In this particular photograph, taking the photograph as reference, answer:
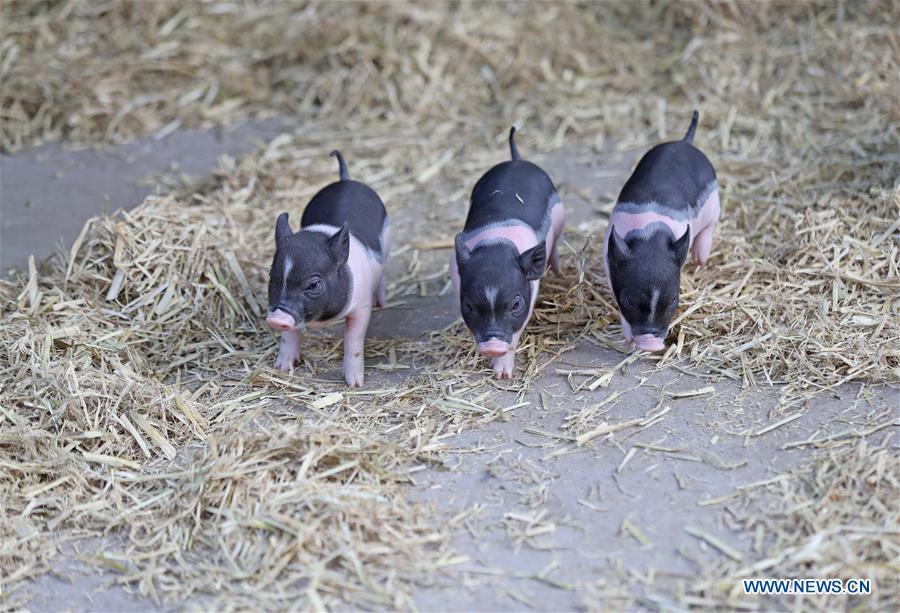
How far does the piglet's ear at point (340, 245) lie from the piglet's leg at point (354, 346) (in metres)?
0.35

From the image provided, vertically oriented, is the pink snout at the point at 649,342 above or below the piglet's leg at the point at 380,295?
above

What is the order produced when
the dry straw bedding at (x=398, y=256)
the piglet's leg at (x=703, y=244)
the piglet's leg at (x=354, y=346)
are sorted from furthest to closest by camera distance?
the piglet's leg at (x=703, y=244) < the piglet's leg at (x=354, y=346) < the dry straw bedding at (x=398, y=256)

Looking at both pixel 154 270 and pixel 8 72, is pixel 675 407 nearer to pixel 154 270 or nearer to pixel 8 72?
pixel 154 270

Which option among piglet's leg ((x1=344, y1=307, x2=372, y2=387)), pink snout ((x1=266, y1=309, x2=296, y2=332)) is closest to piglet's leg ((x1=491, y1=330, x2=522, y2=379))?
piglet's leg ((x1=344, y1=307, x2=372, y2=387))

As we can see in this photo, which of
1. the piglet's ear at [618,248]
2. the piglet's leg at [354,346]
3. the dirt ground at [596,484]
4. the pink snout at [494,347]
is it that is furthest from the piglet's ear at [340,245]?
the piglet's ear at [618,248]

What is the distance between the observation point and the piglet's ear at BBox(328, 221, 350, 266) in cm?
530

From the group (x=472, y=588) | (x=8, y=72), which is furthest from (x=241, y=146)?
(x=472, y=588)

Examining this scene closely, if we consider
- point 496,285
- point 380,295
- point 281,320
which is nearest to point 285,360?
point 281,320

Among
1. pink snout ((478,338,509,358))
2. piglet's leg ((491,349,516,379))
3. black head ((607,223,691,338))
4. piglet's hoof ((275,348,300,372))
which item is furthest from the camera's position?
piglet's hoof ((275,348,300,372))

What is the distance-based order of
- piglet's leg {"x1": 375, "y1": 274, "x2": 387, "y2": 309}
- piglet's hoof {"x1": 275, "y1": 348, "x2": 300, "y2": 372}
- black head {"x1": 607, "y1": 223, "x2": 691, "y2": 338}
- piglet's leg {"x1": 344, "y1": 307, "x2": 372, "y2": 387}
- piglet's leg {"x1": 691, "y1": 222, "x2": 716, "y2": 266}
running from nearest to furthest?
black head {"x1": 607, "y1": 223, "x2": 691, "y2": 338} → piglet's leg {"x1": 344, "y1": 307, "x2": 372, "y2": 387} → piglet's hoof {"x1": 275, "y1": 348, "x2": 300, "y2": 372} → piglet's leg {"x1": 691, "y1": 222, "x2": 716, "y2": 266} → piglet's leg {"x1": 375, "y1": 274, "x2": 387, "y2": 309}

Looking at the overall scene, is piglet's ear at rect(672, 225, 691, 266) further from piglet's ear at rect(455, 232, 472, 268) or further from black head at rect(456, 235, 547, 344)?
piglet's ear at rect(455, 232, 472, 268)

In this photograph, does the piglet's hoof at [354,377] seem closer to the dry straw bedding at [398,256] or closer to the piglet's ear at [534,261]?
the dry straw bedding at [398,256]

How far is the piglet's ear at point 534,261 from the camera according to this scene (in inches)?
205

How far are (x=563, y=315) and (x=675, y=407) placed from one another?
1034 millimetres
